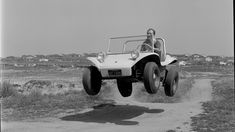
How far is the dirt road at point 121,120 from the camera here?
13641 millimetres

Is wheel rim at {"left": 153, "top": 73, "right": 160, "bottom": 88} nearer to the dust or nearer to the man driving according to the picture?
the man driving

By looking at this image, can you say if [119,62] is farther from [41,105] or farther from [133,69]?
[41,105]

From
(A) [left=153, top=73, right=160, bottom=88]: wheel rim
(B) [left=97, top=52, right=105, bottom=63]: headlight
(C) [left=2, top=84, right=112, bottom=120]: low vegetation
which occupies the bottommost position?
(C) [left=2, top=84, right=112, bottom=120]: low vegetation

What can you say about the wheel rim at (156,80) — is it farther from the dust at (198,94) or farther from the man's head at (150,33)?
the dust at (198,94)

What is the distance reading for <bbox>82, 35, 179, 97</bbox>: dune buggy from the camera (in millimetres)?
10375

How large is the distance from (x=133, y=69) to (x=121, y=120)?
4.53 meters

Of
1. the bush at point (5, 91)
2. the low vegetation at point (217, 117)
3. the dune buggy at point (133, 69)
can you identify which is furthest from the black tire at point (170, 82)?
the bush at point (5, 91)

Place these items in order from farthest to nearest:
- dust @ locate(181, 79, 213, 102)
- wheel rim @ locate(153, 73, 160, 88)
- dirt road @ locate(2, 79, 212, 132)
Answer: dust @ locate(181, 79, 213, 102)
dirt road @ locate(2, 79, 212, 132)
wheel rim @ locate(153, 73, 160, 88)

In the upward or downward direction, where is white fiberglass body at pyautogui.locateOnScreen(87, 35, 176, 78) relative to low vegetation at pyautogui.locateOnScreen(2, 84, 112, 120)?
upward

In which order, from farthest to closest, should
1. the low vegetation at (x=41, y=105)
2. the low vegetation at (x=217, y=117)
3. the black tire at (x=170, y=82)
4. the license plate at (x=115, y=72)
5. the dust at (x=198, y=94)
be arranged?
the dust at (x=198, y=94), the low vegetation at (x=41, y=105), the low vegetation at (x=217, y=117), the black tire at (x=170, y=82), the license plate at (x=115, y=72)

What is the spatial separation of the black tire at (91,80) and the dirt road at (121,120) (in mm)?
2616

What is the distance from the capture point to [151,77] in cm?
1009

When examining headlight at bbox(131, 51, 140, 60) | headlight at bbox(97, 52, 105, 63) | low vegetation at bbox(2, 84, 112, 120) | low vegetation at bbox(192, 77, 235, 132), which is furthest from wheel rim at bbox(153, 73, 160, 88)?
low vegetation at bbox(2, 84, 112, 120)

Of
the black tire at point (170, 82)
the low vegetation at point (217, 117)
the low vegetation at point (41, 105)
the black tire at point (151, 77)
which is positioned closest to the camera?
the black tire at point (151, 77)
